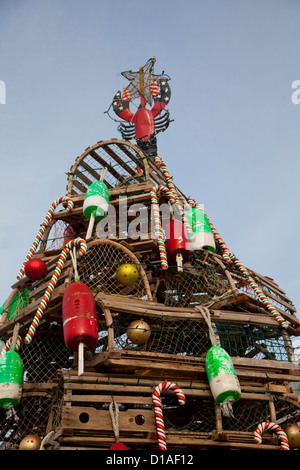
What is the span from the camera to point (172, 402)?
13062 millimetres

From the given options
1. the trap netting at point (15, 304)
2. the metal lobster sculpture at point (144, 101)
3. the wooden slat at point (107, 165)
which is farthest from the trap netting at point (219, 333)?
the metal lobster sculpture at point (144, 101)

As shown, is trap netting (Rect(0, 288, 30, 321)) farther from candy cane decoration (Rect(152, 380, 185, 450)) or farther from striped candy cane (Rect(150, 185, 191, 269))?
candy cane decoration (Rect(152, 380, 185, 450))

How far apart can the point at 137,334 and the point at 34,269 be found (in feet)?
10.1

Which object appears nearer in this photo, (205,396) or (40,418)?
(205,396)

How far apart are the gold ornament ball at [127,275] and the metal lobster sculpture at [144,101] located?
8039 mm

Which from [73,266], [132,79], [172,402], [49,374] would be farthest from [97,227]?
[132,79]

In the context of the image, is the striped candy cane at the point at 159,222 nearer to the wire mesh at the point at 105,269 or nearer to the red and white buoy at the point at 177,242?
the red and white buoy at the point at 177,242

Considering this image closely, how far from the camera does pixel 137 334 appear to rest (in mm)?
10461

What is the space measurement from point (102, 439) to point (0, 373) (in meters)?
2.55

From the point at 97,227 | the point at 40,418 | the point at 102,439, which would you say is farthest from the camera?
the point at 97,227

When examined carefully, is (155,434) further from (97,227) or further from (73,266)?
(97,227)

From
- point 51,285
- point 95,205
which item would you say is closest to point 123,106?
point 95,205

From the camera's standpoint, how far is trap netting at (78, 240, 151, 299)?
466 inches

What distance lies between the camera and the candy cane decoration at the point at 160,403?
29.9 feet
